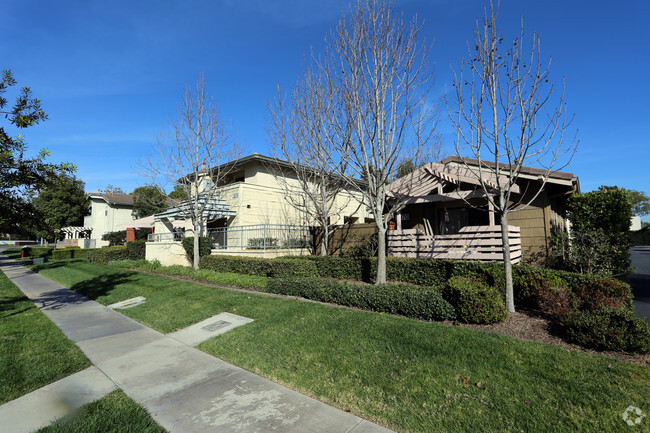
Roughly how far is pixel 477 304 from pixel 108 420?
18.2 feet

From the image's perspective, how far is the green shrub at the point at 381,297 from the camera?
245 inches

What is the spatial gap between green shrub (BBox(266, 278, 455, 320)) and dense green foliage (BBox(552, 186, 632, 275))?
17.5ft

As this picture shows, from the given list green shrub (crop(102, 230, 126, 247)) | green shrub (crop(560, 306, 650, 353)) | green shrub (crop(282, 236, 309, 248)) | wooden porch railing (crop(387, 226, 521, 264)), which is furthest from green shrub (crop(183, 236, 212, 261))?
A: green shrub (crop(102, 230, 126, 247))

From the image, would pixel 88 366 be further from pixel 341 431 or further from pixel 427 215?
pixel 427 215

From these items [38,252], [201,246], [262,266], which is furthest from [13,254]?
[262,266]

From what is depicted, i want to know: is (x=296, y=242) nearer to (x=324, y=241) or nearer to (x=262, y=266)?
(x=324, y=241)

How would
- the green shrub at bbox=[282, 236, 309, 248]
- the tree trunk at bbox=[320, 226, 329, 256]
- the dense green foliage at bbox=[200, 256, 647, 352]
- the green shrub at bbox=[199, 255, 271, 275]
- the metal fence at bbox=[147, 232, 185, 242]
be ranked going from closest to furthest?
the dense green foliage at bbox=[200, 256, 647, 352] < the green shrub at bbox=[199, 255, 271, 275] < the tree trunk at bbox=[320, 226, 329, 256] < the green shrub at bbox=[282, 236, 309, 248] < the metal fence at bbox=[147, 232, 185, 242]

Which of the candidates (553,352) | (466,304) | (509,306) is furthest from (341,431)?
(509,306)

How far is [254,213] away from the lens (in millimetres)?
19531

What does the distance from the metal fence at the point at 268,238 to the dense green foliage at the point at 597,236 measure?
1052 centimetres

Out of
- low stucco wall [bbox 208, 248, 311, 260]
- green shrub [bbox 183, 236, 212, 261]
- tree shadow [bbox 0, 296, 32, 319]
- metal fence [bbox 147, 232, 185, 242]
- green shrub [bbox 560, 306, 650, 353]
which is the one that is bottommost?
tree shadow [bbox 0, 296, 32, 319]

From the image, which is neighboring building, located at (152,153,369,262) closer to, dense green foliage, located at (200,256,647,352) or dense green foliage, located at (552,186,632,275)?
dense green foliage, located at (200,256,647,352)

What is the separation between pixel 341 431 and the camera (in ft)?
10.3

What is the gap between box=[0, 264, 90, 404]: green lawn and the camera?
4.31 m
